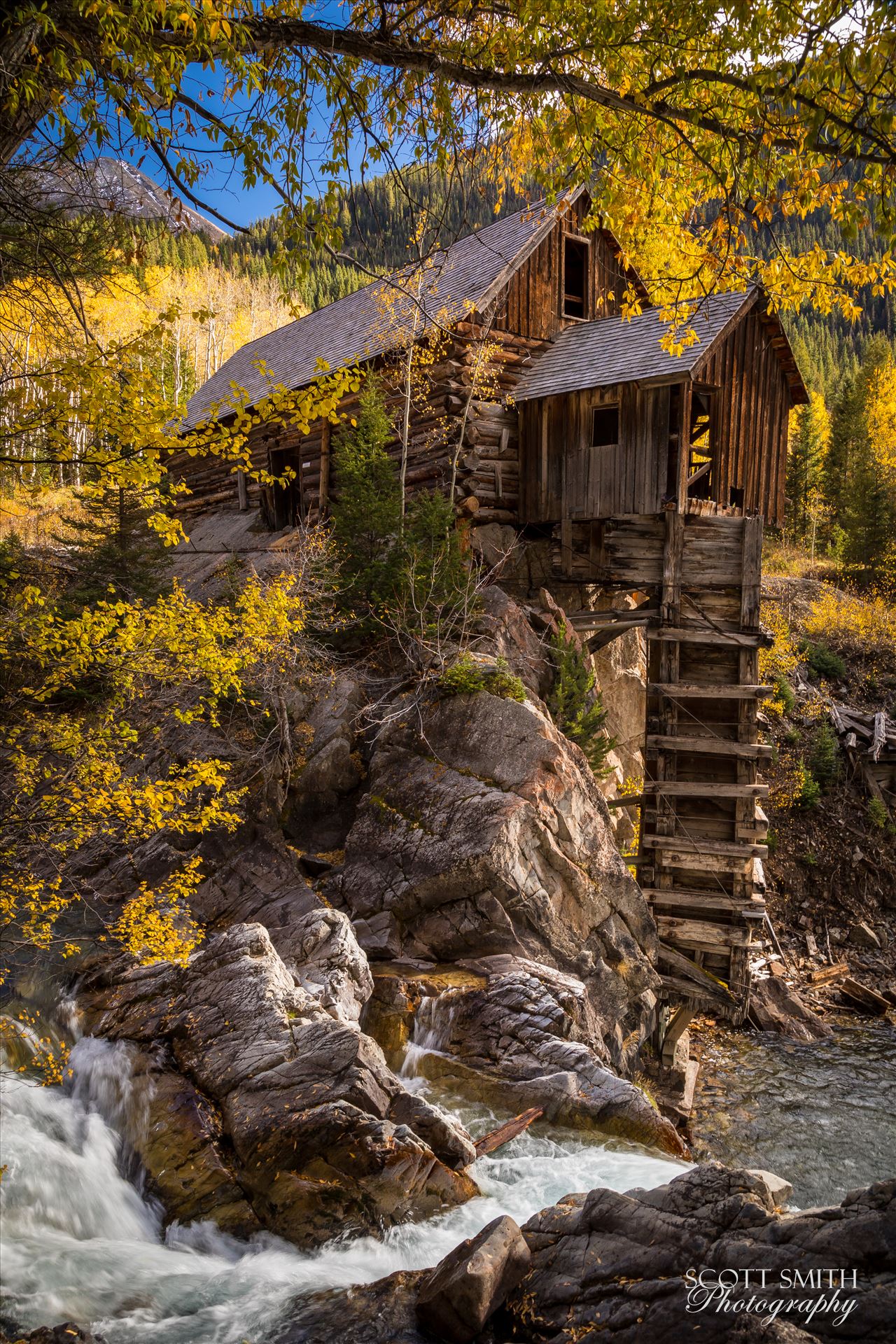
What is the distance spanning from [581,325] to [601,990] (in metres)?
14.5

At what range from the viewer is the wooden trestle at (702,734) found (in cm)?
1568

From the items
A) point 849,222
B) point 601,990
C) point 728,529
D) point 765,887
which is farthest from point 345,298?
point 849,222

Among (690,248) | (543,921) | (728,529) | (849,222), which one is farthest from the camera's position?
(728,529)

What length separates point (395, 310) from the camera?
1933 cm

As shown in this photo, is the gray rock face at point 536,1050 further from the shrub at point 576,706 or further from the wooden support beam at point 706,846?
the wooden support beam at point 706,846

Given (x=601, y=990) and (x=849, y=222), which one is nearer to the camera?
(x=849, y=222)

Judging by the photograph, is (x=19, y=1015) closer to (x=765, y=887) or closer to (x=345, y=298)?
(x=765, y=887)

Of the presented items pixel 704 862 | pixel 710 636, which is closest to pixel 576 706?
pixel 710 636

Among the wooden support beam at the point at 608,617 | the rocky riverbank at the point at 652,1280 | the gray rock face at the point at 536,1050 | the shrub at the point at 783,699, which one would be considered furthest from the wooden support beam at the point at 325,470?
the rocky riverbank at the point at 652,1280

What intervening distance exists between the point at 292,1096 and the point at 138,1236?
Result: 1.49 metres

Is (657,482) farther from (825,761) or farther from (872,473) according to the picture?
(872,473)

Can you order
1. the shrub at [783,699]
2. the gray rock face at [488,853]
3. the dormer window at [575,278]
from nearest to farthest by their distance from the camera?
the gray rock face at [488,853] → the dormer window at [575,278] → the shrub at [783,699]

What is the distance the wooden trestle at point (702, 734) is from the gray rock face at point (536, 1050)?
539 cm

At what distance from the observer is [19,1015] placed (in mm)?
8883
